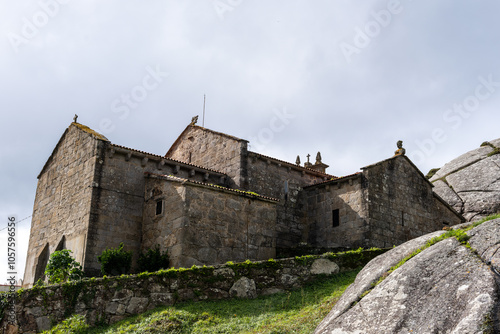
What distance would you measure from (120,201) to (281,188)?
9.05 m

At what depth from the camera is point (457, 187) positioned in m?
35.9

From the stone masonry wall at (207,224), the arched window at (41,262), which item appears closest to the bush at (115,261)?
the stone masonry wall at (207,224)

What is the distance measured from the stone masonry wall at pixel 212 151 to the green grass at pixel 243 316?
12191mm

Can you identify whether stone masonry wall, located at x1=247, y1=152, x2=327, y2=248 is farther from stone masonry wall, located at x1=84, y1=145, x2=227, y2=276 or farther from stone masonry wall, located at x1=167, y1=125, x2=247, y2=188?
stone masonry wall, located at x1=84, y1=145, x2=227, y2=276

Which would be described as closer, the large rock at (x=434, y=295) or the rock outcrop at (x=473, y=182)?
the large rock at (x=434, y=295)

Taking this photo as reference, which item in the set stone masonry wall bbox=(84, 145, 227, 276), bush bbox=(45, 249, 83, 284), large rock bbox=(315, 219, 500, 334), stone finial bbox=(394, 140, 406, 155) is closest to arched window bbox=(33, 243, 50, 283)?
stone masonry wall bbox=(84, 145, 227, 276)

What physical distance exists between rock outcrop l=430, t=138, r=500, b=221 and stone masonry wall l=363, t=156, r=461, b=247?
12.5ft

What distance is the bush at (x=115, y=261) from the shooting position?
880 inches

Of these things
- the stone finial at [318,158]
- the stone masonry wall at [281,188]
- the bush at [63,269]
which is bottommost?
the bush at [63,269]

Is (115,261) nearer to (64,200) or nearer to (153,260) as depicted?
(153,260)

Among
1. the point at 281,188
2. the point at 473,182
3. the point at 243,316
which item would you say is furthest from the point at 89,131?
the point at 473,182

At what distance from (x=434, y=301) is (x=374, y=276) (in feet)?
7.79

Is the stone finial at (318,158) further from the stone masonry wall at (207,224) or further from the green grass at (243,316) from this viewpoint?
the green grass at (243,316)

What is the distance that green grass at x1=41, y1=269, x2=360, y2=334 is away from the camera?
14.1 m
